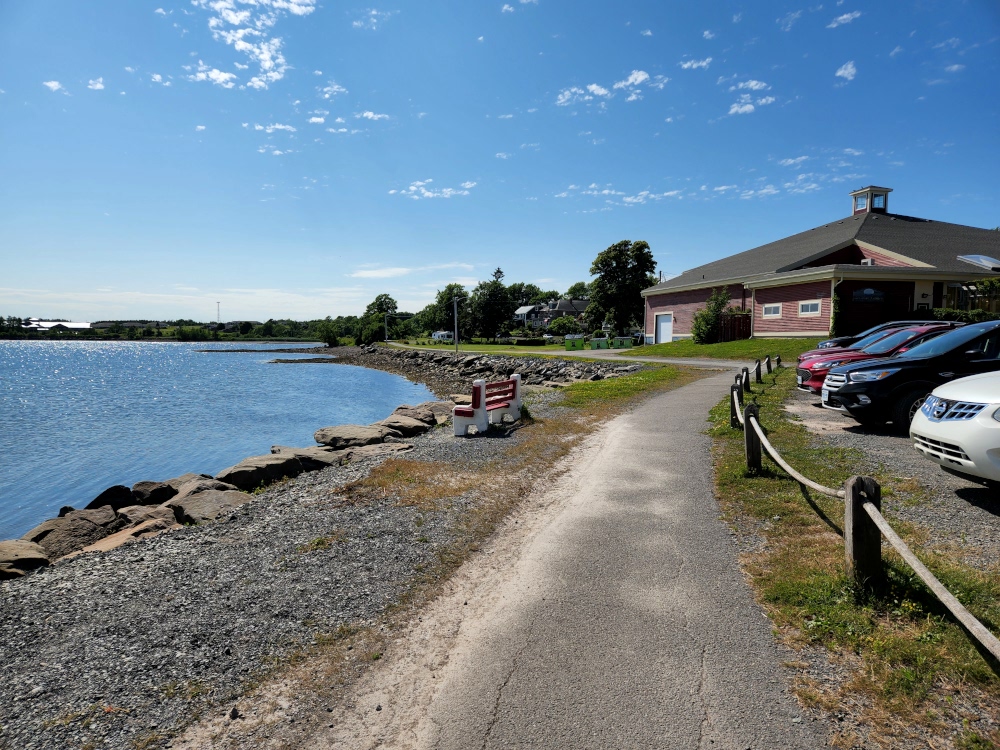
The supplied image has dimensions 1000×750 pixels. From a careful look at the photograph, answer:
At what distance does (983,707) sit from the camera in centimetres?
306

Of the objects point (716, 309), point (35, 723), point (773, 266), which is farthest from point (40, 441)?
point (773, 266)

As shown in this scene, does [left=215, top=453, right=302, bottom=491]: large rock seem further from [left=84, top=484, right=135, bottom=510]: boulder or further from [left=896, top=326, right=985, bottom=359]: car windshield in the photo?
[left=896, top=326, right=985, bottom=359]: car windshield

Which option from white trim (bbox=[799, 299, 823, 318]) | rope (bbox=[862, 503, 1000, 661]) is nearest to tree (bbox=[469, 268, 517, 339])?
white trim (bbox=[799, 299, 823, 318])

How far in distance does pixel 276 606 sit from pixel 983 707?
492cm

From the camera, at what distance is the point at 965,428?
225 inches

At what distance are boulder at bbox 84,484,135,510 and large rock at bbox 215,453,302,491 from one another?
81.5 inches

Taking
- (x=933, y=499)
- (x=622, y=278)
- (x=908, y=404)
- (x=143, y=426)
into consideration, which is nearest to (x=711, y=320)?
(x=622, y=278)

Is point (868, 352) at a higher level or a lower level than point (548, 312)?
lower

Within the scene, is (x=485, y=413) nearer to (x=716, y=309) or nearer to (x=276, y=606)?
(x=276, y=606)

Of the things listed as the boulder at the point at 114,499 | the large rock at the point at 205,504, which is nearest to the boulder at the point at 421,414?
the boulder at the point at 114,499

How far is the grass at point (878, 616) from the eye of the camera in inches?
124

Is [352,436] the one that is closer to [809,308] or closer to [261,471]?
[261,471]

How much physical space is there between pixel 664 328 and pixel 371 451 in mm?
35619

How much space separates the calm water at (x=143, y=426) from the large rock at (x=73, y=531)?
2629mm
